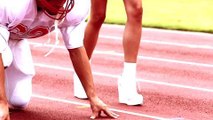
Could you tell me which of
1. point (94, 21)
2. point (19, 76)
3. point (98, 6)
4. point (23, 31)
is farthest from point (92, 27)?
point (23, 31)

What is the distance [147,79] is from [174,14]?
15.3 feet

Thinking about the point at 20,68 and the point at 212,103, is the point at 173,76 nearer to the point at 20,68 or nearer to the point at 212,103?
the point at 212,103

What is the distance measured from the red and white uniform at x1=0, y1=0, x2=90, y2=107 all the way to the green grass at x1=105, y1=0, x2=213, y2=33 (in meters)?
4.92

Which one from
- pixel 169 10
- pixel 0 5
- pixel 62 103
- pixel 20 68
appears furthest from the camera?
pixel 169 10

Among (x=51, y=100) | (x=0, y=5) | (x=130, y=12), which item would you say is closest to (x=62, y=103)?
(x=51, y=100)

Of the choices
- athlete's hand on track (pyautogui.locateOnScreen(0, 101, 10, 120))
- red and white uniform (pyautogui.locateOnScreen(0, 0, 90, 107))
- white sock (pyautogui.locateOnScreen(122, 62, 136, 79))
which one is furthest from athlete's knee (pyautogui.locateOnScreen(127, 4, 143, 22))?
athlete's hand on track (pyautogui.locateOnScreen(0, 101, 10, 120))

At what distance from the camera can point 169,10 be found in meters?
11.8

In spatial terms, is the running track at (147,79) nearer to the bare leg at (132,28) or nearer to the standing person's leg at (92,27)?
the standing person's leg at (92,27)

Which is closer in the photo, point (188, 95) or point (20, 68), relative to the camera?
point (20, 68)

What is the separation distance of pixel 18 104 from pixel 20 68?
29 cm

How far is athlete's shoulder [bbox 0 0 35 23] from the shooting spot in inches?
169

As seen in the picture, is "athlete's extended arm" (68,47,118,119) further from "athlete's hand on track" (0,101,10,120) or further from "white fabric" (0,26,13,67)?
"athlete's hand on track" (0,101,10,120)

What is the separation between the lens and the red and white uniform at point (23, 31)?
4324 millimetres

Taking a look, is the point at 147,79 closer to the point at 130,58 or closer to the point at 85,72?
the point at 130,58
